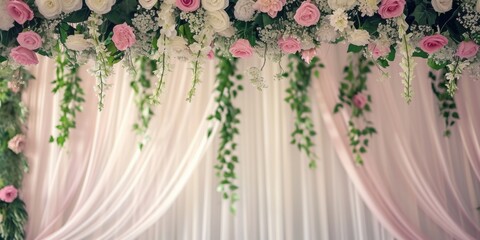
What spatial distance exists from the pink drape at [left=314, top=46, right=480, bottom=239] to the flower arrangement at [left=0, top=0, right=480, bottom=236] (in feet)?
3.09

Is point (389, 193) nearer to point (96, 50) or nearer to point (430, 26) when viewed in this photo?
point (430, 26)

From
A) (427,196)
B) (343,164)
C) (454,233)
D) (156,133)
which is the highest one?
(156,133)

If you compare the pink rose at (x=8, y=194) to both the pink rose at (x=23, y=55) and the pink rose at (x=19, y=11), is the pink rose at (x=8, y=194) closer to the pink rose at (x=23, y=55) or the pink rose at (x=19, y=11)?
the pink rose at (x=23, y=55)

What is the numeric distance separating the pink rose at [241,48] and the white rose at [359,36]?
1.20 feet

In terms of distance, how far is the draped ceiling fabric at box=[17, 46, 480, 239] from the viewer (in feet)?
7.90

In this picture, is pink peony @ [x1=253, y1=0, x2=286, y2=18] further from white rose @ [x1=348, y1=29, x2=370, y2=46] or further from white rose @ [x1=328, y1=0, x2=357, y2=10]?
white rose @ [x1=348, y1=29, x2=370, y2=46]

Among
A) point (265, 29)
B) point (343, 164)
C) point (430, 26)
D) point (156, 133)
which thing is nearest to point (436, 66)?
point (430, 26)

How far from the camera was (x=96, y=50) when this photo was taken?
5.03ft

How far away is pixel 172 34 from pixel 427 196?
1735mm

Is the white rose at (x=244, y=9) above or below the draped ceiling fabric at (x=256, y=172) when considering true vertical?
above

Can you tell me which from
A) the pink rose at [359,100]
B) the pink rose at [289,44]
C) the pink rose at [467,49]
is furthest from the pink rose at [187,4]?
the pink rose at [359,100]

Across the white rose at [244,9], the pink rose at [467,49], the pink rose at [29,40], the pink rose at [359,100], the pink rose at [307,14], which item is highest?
the pink rose at [359,100]

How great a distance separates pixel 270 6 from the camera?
57.6 inches

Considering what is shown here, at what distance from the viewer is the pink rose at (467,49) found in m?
1.57
